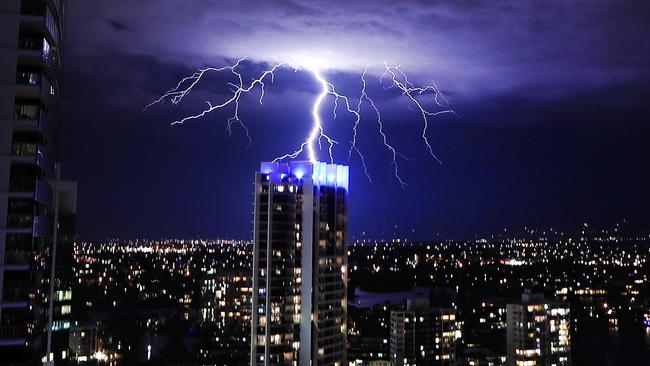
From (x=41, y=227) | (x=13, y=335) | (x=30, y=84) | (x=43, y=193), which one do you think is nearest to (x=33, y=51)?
(x=30, y=84)

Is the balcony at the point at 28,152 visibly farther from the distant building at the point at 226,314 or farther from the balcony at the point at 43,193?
the distant building at the point at 226,314

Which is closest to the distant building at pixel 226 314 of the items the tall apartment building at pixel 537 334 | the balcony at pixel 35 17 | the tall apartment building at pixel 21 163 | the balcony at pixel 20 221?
the tall apartment building at pixel 537 334

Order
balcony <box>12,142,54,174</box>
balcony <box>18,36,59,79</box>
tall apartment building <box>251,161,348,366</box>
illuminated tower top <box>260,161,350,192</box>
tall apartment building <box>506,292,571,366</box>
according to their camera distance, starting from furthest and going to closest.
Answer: tall apartment building <box>506,292,571,366</box>, illuminated tower top <box>260,161,350,192</box>, tall apartment building <box>251,161,348,366</box>, balcony <box>18,36,59,79</box>, balcony <box>12,142,54,174</box>

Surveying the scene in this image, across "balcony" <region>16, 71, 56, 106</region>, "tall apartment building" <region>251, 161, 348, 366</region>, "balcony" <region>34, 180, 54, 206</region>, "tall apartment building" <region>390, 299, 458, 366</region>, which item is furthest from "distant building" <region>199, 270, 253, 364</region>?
"balcony" <region>16, 71, 56, 106</region>

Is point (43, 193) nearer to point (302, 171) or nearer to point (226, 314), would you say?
point (302, 171)

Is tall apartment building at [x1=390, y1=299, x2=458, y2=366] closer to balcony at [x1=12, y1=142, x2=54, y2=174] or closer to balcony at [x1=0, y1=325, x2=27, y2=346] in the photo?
balcony at [x1=0, y1=325, x2=27, y2=346]

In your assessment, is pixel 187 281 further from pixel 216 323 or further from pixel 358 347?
pixel 358 347
